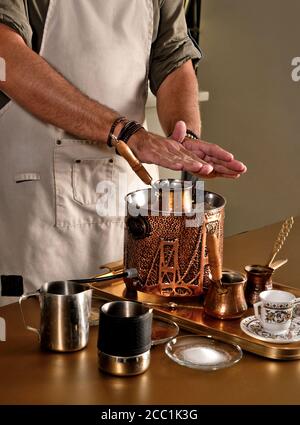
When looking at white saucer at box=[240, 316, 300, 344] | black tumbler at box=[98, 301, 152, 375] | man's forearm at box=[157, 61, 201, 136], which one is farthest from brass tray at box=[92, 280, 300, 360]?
Answer: man's forearm at box=[157, 61, 201, 136]

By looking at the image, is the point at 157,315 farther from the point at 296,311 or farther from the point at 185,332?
the point at 296,311

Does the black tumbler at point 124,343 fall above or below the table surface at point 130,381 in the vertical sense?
above

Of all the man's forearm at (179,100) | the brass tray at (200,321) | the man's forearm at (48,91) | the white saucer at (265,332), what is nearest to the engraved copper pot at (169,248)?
the brass tray at (200,321)

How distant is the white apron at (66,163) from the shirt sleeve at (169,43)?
0.13m

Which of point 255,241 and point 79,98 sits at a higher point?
point 79,98

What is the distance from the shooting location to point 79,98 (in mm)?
1935

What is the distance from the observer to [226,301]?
146 cm

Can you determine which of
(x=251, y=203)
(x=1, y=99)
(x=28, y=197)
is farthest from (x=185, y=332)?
(x=251, y=203)

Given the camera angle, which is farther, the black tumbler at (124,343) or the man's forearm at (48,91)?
the man's forearm at (48,91)

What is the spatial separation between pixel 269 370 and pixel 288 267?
66 cm

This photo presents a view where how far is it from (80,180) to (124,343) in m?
0.95

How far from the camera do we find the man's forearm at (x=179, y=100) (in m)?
2.21

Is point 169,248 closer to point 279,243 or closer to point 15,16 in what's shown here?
point 279,243

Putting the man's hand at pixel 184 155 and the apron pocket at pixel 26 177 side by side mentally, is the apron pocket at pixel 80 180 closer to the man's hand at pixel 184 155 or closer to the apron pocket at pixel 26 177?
the apron pocket at pixel 26 177
